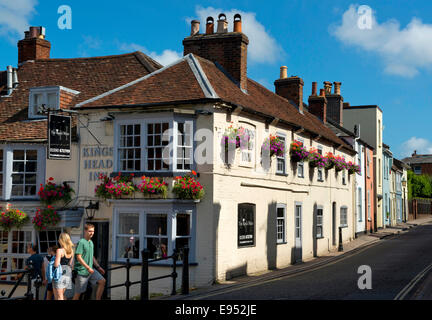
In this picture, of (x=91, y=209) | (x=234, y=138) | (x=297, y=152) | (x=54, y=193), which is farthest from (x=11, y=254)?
(x=297, y=152)

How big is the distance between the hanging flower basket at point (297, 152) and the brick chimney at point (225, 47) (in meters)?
3.11

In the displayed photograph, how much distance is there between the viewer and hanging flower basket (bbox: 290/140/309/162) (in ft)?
70.2

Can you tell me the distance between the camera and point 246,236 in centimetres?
1795

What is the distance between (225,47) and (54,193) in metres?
8.27

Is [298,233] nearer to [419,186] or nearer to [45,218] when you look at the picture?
[45,218]

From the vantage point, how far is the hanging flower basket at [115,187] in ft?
53.9

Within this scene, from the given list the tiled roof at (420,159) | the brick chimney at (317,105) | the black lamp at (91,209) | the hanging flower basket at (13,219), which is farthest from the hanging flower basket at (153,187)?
the tiled roof at (420,159)

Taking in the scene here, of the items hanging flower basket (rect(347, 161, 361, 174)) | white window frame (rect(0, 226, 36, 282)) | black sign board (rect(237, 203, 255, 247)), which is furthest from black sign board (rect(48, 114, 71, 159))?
hanging flower basket (rect(347, 161, 361, 174))

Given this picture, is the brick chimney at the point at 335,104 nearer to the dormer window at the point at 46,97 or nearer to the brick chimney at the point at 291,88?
the brick chimney at the point at 291,88

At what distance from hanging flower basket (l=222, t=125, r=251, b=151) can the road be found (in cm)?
430

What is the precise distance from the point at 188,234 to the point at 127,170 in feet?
9.23

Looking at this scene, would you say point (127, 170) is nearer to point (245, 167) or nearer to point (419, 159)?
point (245, 167)

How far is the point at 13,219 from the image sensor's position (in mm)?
18250
